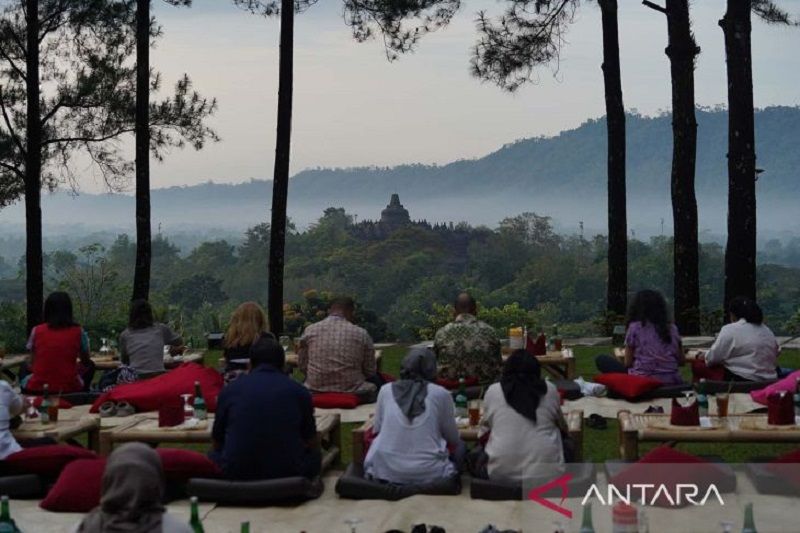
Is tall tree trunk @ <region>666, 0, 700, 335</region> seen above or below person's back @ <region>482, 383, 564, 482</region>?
above

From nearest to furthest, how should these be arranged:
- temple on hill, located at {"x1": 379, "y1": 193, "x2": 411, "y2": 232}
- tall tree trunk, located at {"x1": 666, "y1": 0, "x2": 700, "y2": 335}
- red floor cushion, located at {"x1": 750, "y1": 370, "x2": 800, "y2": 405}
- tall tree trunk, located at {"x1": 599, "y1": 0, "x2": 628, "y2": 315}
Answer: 1. red floor cushion, located at {"x1": 750, "y1": 370, "x2": 800, "y2": 405}
2. tall tree trunk, located at {"x1": 666, "y1": 0, "x2": 700, "y2": 335}
3. tall tree trunk, located at {"x1": 599, "y1": 0, "x2": 628, "y2": 315}
4. temple on hill, located at {"x1": 379, "y1": 193, "x2": 411, "y2": 232}

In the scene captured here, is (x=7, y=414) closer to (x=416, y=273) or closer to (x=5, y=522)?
(x=5, y=522)

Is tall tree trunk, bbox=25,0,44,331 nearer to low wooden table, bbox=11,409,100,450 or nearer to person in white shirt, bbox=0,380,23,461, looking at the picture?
low wooden table, bbox=11,409,100,450

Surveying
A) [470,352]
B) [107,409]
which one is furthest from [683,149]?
[107,409]

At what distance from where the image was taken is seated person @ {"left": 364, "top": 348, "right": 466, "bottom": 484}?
26.7ft

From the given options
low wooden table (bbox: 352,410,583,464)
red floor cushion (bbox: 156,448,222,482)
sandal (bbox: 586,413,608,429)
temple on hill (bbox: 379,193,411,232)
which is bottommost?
sandal (bbox: 586,413,608,429)

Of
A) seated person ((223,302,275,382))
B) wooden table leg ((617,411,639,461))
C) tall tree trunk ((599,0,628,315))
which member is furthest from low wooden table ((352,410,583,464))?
tall tree trunk ((599,0,628,315))

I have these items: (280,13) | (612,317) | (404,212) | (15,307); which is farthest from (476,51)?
(404,212)

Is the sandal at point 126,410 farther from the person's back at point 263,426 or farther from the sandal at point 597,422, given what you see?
the sandal at point 597,422

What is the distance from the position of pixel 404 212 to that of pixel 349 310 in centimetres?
10209

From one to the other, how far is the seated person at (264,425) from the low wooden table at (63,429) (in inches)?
52.0

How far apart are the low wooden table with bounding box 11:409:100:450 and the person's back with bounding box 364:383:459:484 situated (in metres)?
2.20

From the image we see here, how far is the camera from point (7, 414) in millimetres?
8289

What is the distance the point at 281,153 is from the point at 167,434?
404 inches
